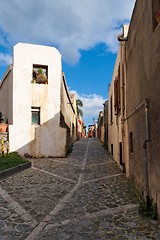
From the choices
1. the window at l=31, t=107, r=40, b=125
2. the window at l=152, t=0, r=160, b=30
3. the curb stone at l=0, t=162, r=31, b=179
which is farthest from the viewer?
the window at l=31, t=107, r=40, b=125

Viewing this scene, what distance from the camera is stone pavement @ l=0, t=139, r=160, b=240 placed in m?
4.06

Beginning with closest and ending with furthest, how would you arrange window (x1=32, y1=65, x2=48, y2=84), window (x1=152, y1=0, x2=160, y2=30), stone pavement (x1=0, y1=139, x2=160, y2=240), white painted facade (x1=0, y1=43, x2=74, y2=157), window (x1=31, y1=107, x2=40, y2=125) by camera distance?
stone pavement (x1=0, y1=139, x2=160, y2=240)
window (x1=152, y1=0, x2=160, y2=30)
white painted facade (x1=0, y1=43, x2=74, y2=157)
window (x1=31, y1=107, x2=40, y2=125)
window (x1=32, y1=65, x2=48, y2=84)

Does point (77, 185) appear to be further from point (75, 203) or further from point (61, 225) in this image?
point (61, 225)

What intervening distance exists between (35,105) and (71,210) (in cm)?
1025

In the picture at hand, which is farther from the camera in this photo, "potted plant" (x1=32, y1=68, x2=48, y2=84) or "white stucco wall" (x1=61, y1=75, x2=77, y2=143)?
"white stucco wall" (x1=61, y1=75, x2=77, y2=143)

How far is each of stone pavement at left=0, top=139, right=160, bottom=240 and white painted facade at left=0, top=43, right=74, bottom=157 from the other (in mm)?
5635

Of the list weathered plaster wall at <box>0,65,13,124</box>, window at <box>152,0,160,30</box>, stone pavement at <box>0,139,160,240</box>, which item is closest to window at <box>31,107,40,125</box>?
weathered plaster wall at <box>0,65,13,124</box>

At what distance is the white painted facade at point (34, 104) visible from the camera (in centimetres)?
1424

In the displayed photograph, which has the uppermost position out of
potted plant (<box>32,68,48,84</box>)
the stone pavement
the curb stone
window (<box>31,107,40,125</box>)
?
potted plant (<box>32,68,48,84</box>)

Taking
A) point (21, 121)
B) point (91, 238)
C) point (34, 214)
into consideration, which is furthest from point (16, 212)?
point (21, 121)

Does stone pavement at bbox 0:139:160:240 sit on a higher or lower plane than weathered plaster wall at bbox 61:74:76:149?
lower

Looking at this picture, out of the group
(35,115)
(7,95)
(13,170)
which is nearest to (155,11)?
(13,170)

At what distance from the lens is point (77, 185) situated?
7.71 metres

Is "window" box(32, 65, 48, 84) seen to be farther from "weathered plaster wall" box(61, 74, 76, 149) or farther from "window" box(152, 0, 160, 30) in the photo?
"window" box(152, 0, 160, 30)
